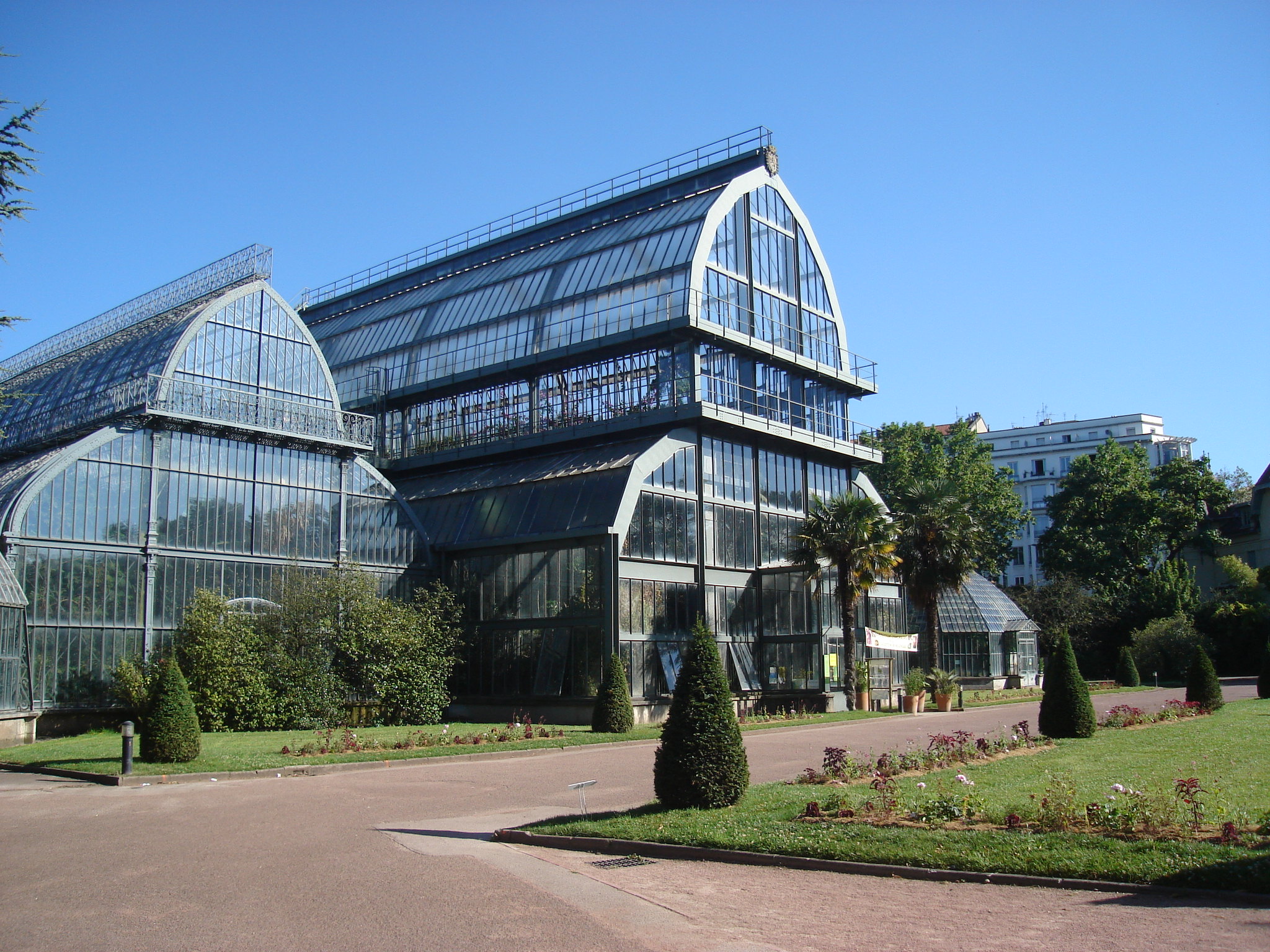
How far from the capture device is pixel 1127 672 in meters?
58.9

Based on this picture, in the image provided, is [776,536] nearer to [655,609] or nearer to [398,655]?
[655,609]

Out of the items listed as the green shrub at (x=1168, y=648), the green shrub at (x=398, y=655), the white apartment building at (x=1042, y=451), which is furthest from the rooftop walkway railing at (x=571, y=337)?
the white apartment building at (x=1042, y=451)

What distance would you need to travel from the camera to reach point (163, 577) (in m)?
35.5

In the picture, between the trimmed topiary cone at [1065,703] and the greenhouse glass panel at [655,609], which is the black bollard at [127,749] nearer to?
the greenhouse glass panel at [655,609]

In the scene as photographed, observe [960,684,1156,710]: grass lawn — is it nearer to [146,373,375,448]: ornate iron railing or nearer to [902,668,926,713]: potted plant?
[902,668,926,713]: potted plant

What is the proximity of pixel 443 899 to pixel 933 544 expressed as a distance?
42313 millimetres

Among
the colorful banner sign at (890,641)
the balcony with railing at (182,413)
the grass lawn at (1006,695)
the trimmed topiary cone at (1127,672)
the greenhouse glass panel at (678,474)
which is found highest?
the balcony with railing at (182,413)

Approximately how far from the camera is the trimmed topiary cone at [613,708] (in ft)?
104

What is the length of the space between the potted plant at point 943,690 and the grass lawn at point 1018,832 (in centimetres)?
2301

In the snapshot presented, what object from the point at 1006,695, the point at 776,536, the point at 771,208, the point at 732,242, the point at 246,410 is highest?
the point at 771,208

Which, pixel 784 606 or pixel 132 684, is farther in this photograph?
pixel 784 606

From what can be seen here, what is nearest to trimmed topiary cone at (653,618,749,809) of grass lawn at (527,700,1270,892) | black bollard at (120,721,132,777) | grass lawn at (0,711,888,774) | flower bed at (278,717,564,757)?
grass lawn at (527,700,1270,892)

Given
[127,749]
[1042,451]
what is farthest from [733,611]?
[1042,451]

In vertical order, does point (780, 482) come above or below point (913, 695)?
above
